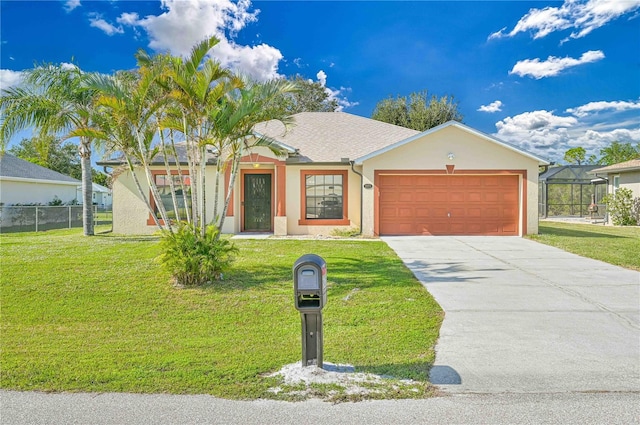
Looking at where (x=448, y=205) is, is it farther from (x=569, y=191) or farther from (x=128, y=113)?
(x=569, y=191)

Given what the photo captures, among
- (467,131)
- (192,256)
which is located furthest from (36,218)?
(467,131)

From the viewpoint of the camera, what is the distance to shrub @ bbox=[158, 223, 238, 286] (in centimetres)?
673

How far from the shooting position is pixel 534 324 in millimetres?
5059

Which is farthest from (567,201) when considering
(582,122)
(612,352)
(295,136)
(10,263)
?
(10,263)

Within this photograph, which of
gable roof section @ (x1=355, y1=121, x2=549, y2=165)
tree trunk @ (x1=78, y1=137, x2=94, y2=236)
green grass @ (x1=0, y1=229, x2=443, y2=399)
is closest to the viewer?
green grass @ (x1=0, y1=229, x2=443, y2=399)

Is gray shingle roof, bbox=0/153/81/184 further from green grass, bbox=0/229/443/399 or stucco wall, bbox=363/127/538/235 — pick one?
stucco wall, bbox=363/127/538/235

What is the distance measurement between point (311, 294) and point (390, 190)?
1180cm

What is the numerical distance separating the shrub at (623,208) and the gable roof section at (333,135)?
11763 millimetres

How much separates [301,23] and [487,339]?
14279mm

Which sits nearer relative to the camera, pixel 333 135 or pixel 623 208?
pixel 333 135

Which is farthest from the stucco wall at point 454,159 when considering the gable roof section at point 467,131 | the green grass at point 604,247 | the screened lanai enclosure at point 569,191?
the screened lanai enclosure at point 569,191

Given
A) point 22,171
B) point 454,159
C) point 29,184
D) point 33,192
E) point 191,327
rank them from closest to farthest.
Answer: point 191,327 < point 454,159 < point 22,171 < point 29,184 < point 33,192

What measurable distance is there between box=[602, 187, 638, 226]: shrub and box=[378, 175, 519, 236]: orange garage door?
10.3m

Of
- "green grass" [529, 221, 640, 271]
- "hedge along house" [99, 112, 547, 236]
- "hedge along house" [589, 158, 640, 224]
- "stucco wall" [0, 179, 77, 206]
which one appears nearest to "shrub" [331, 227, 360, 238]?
"hedge along house" [99, 112, 547, 236]
